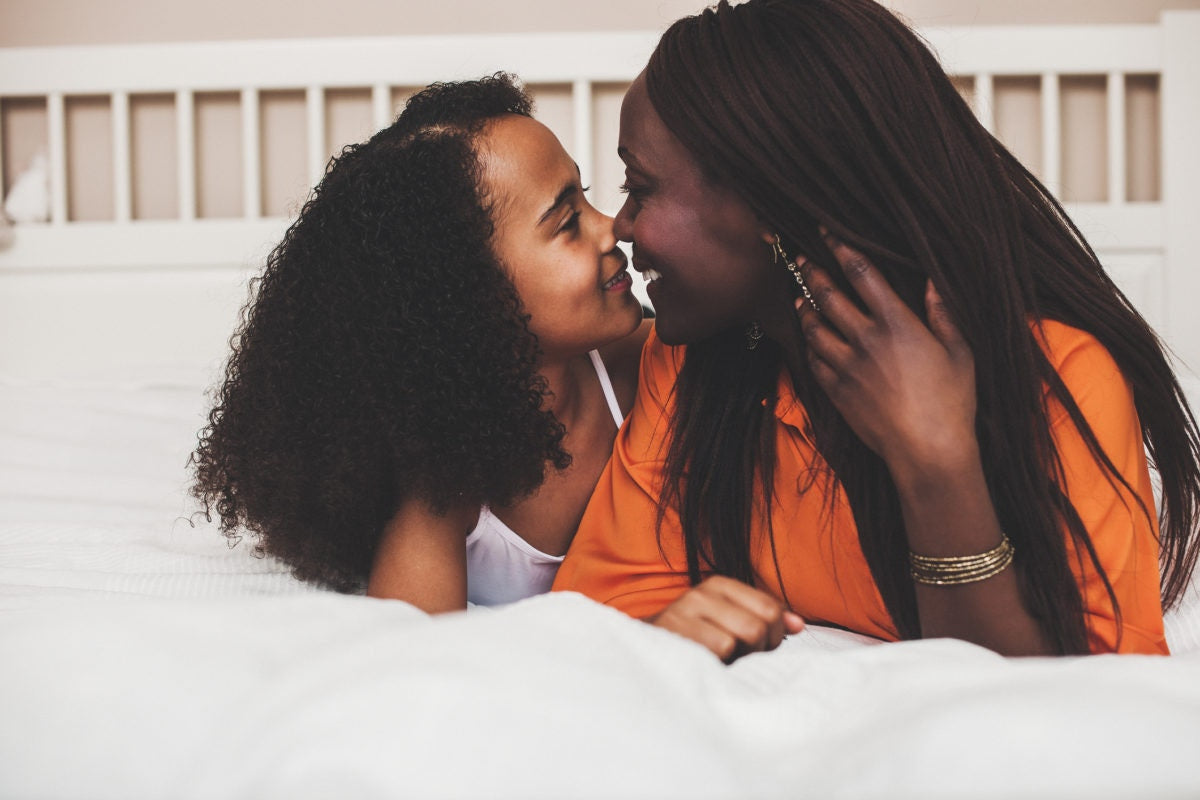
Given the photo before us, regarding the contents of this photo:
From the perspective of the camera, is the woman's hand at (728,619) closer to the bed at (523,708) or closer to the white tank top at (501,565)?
the bed at (523,708)

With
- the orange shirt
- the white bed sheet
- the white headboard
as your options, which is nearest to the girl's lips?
the orange shirt

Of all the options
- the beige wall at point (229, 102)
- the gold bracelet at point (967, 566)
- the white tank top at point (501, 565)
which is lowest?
the white tank top at point (501, 565)

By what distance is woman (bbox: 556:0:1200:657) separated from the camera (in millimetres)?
802

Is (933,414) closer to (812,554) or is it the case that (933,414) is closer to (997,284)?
(997,284)

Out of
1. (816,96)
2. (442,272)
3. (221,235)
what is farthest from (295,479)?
(221,235)

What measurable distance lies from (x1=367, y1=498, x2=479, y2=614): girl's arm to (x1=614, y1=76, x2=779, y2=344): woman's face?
1.00ft

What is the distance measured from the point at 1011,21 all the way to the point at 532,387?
145cm

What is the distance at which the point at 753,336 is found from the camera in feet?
3.61

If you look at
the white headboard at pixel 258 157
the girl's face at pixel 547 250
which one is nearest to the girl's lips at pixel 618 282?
the girl's face at pixel 547 250

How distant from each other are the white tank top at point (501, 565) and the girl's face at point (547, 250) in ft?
0.69

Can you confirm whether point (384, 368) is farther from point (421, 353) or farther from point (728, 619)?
point (728, 619)

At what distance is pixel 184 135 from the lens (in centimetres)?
198

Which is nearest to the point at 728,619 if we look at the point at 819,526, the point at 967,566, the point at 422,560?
the point at 967,566

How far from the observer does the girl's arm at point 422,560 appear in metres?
1.00
